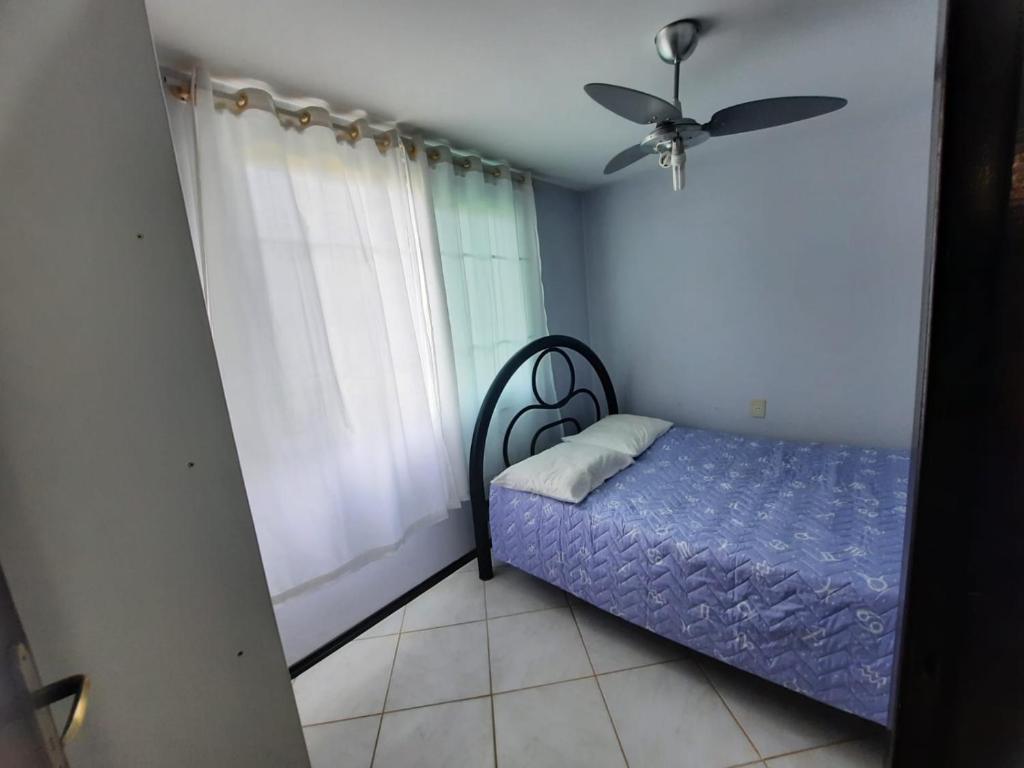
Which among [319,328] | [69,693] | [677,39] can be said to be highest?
[677,39]

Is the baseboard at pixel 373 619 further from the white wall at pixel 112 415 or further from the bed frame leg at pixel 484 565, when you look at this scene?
the white wall at pixel 112 415

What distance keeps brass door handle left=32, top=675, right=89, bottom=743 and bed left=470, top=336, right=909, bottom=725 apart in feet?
4.47

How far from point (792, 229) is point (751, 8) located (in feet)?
4.74

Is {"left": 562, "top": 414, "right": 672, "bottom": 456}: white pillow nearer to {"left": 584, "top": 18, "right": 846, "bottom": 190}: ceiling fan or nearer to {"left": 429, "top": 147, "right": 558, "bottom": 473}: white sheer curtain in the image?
{"left": 429, "top": 147, "right": 558, "bottom": 473}: white sheer curtain

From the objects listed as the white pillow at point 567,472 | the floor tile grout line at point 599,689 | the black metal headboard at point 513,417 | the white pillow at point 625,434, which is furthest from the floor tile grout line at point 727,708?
the black metal headboard at point 513,417

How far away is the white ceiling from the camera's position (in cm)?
111

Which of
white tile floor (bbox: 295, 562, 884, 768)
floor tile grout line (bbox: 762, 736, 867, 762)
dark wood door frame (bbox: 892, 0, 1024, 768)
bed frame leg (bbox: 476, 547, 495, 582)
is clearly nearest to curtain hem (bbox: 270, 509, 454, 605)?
bed frame leg (bbox: 476, 547, 495, 582)

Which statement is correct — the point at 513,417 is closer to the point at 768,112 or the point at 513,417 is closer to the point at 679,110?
the point at 679,110

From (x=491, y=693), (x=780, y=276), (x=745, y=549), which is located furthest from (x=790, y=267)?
(x=491, y=693)

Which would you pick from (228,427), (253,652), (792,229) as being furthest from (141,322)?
(792,229)

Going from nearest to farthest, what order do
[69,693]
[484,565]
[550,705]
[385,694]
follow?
1. [69,693]
2. [550,705]
3. [385,694]
4. [484,565]

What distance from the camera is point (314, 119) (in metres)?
1.54

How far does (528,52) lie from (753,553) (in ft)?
5.94

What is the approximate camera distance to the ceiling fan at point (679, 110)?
3.92 ft
